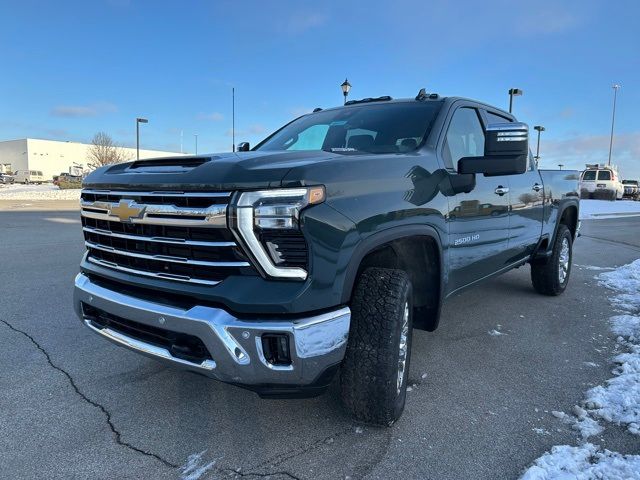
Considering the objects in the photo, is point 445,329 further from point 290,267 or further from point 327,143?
point 290,267

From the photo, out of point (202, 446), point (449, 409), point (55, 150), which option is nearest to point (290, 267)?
point (202, 446)

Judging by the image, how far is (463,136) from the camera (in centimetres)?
361

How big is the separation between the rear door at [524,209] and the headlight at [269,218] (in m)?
2.64

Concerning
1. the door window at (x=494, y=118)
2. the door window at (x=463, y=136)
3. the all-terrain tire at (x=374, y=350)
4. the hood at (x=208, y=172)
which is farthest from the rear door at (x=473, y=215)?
the hood at (x=208, y=172)

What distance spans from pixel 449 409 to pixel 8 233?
36.0ft

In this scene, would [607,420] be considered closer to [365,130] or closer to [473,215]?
[473,215]

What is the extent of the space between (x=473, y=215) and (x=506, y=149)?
0.67 meters

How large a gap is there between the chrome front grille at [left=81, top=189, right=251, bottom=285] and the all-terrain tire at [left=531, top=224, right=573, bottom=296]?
170 inches

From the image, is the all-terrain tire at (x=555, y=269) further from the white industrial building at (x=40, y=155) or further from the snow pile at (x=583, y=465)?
the white industrial building at (x=40, y=155)

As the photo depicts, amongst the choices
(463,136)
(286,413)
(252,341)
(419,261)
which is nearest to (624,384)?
(419,261)

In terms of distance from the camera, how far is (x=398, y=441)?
2.47 m

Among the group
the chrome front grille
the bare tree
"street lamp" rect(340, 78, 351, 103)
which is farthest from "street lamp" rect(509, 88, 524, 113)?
the bare tree

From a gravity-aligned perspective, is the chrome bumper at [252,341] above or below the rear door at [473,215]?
below

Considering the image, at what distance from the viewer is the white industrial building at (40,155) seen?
261 feet
